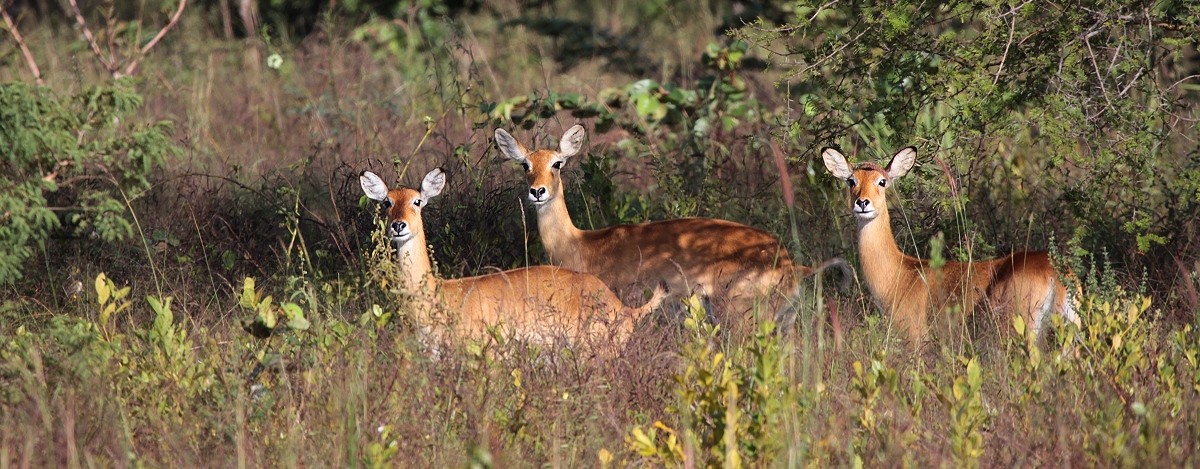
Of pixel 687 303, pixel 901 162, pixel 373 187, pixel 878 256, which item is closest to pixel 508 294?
pixel 373 187

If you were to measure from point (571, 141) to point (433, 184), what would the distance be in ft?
3.90

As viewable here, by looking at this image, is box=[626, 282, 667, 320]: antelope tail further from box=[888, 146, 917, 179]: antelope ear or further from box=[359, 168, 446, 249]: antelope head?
box=[888, 146, 917, 179]: antelope ear

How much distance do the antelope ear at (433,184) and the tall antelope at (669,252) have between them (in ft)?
2.26

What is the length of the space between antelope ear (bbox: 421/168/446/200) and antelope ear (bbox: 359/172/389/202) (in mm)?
160

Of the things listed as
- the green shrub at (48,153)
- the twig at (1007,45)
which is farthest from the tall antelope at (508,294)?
the twig at (1007,45)

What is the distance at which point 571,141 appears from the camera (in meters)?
6.36

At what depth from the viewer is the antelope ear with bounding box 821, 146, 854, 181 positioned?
5.43 metres

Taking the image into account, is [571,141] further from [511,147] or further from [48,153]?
[48,153]

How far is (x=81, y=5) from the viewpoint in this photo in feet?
45.6

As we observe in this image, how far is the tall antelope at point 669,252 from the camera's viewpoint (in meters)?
5.60

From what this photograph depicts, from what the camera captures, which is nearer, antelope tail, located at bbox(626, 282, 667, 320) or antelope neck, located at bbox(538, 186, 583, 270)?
antelope tail, located at bbox(626, 282, 667, 320)

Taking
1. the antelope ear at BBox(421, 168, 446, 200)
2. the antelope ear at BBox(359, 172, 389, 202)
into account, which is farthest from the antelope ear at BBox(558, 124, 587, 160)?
the antelope ear at BBox(359, 172, 389, 202)

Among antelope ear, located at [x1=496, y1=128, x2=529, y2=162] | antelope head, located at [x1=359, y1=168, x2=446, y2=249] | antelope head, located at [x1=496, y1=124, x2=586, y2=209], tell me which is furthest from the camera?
antelope ear, located at [x1=496, y1=128, x2=529, y2=162]

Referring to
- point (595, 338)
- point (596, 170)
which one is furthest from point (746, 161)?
point (595, 338)
